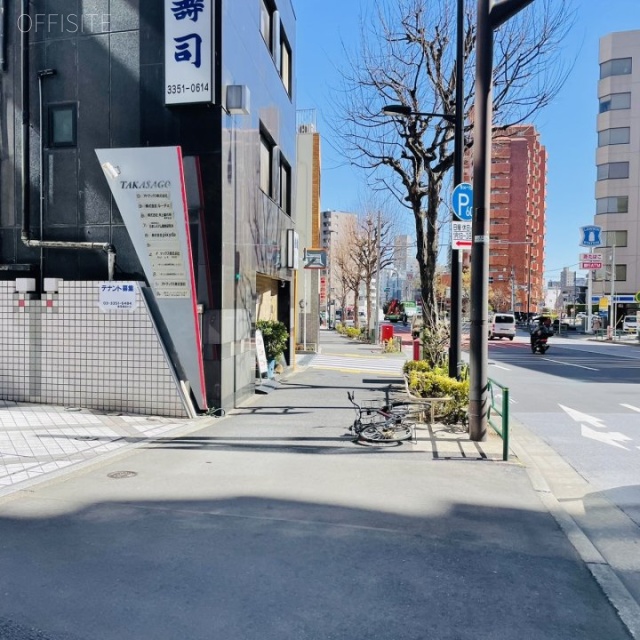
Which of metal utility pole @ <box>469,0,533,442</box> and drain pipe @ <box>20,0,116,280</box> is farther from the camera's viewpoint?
drain pipe @ <box>20,0,116,280</box>

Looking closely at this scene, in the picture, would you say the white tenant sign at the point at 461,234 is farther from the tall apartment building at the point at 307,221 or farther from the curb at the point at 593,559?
the tall apartment building at the point at 307,221

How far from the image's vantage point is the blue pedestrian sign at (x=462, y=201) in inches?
382

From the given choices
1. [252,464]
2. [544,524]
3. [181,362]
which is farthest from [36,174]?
[544,524]

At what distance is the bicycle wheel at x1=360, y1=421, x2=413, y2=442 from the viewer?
8.22 m

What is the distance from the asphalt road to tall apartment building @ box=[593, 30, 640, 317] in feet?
134

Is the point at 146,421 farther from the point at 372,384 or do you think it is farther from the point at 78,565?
the point at 372,384

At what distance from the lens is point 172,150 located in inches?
372

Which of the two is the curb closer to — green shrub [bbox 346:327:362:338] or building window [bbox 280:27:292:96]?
building window [bbox 280:27:292:96]

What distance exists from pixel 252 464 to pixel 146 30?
7.74 metres

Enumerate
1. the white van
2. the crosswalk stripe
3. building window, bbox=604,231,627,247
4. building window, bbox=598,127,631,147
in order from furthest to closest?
building window, bbox=604,231,627,247, building window, bbox=598,127,631,147, the white van, the crosswalk stripe

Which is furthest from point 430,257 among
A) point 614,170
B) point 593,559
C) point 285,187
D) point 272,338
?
point 614,170

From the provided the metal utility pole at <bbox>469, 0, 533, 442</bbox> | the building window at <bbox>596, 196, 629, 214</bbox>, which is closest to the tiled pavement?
the metal utility pole at <bbox>469, 0, 533, 442</bbox>

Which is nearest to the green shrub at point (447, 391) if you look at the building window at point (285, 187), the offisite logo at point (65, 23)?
the offisite logo at point (65, 23)

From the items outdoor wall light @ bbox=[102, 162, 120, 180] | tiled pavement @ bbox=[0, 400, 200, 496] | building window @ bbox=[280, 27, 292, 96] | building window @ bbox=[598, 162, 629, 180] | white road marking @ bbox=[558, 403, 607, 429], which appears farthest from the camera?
building window @ bbox=[598, 162, 629, 180]
